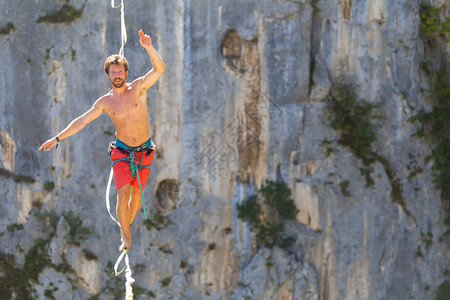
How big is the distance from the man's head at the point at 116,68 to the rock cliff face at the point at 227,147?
28.3ft

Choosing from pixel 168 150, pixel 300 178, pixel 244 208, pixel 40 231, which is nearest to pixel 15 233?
pixel 40 231

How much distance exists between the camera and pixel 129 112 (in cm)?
774

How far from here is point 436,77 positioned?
696 inches

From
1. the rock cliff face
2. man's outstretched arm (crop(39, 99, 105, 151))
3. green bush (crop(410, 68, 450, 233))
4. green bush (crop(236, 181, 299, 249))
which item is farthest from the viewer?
green bush (crop(410, 68, 450, 233))

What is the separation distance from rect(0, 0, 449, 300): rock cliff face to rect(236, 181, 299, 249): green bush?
0.19 metres

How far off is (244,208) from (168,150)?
2.32 metres

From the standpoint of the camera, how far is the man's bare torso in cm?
771

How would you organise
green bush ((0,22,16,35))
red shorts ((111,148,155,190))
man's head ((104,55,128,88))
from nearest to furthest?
man's head ((104,55,128,88))
red shorts ((111,148,155,190))
green bush ((0,22,16,35))

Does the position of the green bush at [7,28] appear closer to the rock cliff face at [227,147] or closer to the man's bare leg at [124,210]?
the rock cliff face at [227,147]

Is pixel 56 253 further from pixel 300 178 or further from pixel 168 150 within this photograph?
pixel 300 178

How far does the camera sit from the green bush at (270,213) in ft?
54.5

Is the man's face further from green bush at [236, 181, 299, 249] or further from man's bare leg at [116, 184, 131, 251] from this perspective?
green bush at [236, 181, 299, 249]

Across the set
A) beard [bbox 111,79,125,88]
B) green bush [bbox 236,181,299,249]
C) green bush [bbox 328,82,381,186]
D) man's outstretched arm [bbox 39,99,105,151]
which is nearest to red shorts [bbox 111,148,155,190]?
man's outstretched arm [bbox 39,99,105,151]

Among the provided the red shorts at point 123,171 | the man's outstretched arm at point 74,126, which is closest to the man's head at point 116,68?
the man's outstretched arm at point 74,126
